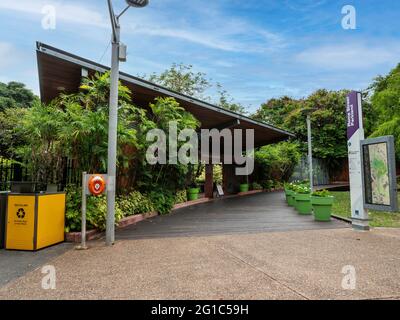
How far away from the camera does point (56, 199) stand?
17.0 ft

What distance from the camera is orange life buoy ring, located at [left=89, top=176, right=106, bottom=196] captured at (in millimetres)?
5004

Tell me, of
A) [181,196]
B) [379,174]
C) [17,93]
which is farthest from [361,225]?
[17,93]

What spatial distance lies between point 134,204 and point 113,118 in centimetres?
309

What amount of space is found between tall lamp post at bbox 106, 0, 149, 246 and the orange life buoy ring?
0.16 meters

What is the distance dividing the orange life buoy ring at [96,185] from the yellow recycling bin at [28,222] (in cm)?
77

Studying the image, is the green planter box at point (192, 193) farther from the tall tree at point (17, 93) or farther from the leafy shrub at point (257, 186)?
the tall tree at point (17, 93)

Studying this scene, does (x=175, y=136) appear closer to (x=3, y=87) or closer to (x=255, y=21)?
(x=255, y=21)

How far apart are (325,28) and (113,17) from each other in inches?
195

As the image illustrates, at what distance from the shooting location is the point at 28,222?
479 centimetres

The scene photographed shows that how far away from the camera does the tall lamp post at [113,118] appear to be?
521 centimetres

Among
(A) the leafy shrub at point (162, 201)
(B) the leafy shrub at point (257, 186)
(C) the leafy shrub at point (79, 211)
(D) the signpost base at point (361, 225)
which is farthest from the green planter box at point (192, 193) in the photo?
(D) the signpost base at point (361, 225)

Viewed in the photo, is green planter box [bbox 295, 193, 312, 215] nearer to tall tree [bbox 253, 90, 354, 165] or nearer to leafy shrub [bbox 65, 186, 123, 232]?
leafy shrub [bbox 65, 186, 123, 232]

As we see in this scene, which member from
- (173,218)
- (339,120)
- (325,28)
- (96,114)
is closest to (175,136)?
(173,218)


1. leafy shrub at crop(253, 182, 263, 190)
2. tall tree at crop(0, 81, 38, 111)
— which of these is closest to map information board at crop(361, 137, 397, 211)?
leafy shrub at crop(253, 182, 263, 190)
